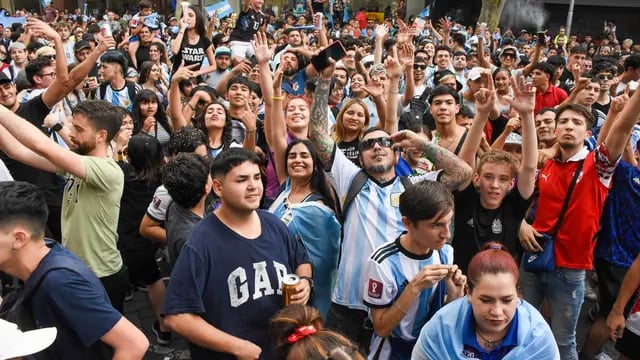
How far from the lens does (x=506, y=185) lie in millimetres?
3424

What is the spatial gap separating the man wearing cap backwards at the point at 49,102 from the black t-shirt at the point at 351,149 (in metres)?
2.04

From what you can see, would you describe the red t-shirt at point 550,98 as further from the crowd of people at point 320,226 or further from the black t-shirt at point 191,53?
the black t-shirt at point 191,53

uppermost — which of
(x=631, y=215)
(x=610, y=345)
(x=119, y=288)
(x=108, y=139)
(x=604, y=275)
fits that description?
(x=108, y=139)

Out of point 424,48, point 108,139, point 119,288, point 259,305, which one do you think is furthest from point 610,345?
point 424,48

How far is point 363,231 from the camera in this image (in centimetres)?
319

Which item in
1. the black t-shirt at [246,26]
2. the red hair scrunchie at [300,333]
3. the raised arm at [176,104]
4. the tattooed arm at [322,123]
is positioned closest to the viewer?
the red hair scrunchie at [300,333]

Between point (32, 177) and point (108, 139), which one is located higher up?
point (108, 139)

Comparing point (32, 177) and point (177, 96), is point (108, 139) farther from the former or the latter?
point (177, 96)

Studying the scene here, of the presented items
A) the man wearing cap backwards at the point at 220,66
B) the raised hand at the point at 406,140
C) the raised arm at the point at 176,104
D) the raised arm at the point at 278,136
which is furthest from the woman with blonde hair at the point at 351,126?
the man wearing cap backwards at the point at 220,66

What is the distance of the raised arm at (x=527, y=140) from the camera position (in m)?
3.41

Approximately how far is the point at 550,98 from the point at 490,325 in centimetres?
527

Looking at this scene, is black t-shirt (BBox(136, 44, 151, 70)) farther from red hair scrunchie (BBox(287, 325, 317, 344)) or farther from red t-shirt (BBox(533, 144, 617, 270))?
red hair scrunchie (BBox(287, 325, 317, 344))

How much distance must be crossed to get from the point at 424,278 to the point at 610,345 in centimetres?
300

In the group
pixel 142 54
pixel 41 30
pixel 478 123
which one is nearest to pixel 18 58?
pixel 142 54
